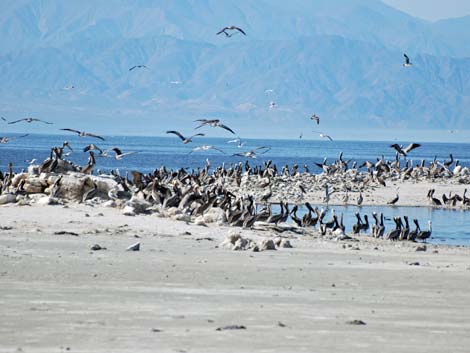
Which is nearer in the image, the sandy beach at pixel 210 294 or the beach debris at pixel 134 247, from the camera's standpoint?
the sandy beach at pixel 210 294

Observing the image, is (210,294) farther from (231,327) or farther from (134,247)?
(134,247)

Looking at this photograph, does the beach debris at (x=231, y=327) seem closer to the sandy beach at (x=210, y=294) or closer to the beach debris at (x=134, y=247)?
the sandy beach at (x=210, y=294)

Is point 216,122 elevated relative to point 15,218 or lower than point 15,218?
elevated

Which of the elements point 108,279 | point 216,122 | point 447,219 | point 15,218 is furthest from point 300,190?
point 108,279

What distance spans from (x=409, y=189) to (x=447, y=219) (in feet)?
35.2

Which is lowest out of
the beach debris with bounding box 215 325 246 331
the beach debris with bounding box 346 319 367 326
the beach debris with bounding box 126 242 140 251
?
the beach debris with bounding box 126 242 140 251

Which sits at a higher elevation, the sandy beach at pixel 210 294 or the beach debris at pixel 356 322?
the beach debris at pixel 356 322

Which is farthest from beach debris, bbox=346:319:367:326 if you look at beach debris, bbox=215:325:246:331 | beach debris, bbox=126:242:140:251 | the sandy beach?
beach debris, bbox=126:242:140:251

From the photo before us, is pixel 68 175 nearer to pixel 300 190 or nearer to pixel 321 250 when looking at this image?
pixel 321 250

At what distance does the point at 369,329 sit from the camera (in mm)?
8672

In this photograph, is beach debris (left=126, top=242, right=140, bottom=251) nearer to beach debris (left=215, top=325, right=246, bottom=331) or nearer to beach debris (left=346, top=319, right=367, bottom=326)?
beach debris (left=346, top=319, right=367, bottom=326)

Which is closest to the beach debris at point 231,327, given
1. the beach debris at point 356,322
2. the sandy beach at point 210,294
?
the sandy beach at point 210,294

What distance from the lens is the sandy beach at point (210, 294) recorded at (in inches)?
314

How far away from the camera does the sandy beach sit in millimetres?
7988
